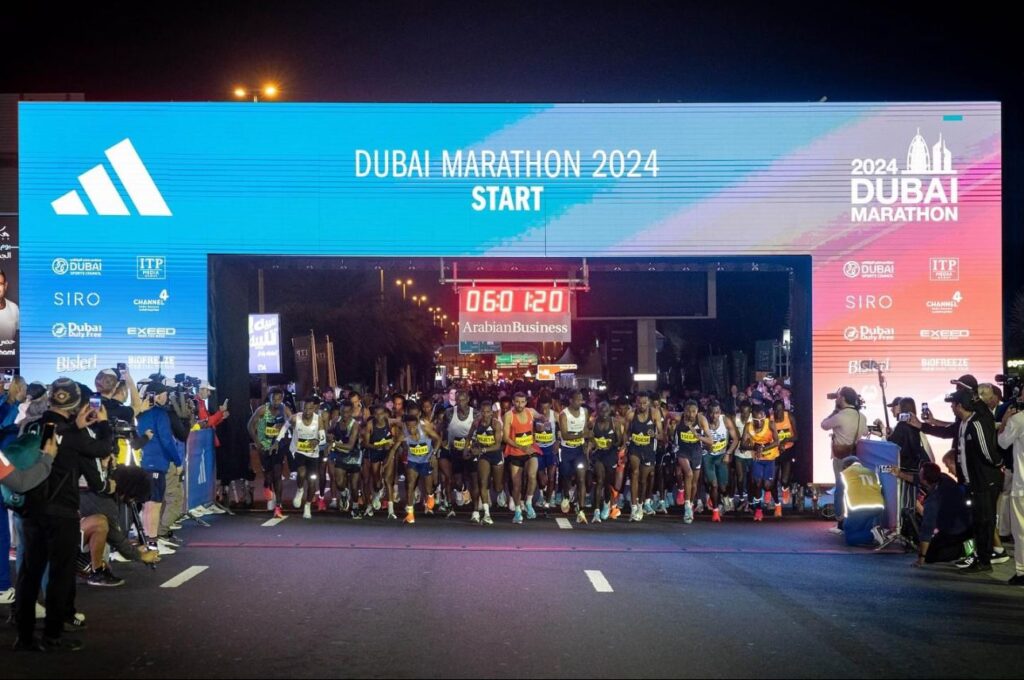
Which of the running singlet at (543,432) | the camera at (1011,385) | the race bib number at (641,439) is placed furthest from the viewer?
the running singlet at (543,432)

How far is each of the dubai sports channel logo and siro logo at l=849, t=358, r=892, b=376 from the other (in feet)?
7.31

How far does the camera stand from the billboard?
56.0 ft

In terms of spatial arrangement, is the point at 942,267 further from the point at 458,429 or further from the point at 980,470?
the point at 458,429

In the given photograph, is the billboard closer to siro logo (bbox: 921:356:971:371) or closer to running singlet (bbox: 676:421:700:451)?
siro logo (bbox: 921:356:971:371)

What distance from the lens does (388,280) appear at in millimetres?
49406

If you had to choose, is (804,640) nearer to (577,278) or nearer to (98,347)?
(577,278)

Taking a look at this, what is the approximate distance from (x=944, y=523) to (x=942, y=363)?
227 inches

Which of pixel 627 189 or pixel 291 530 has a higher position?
pixel 627 189

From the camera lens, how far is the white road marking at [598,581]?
1032 cm

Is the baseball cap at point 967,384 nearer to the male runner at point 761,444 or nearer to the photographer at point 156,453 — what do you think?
the male runner at point 761,444

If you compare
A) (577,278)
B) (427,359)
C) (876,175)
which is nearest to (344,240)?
(577,278)

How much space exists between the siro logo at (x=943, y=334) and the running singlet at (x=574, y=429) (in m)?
5.63

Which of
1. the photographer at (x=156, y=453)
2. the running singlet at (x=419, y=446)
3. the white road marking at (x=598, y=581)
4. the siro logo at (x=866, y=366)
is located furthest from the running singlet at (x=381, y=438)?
the siro logo at (x=866, y=366)

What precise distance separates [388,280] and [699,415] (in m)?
33.9
